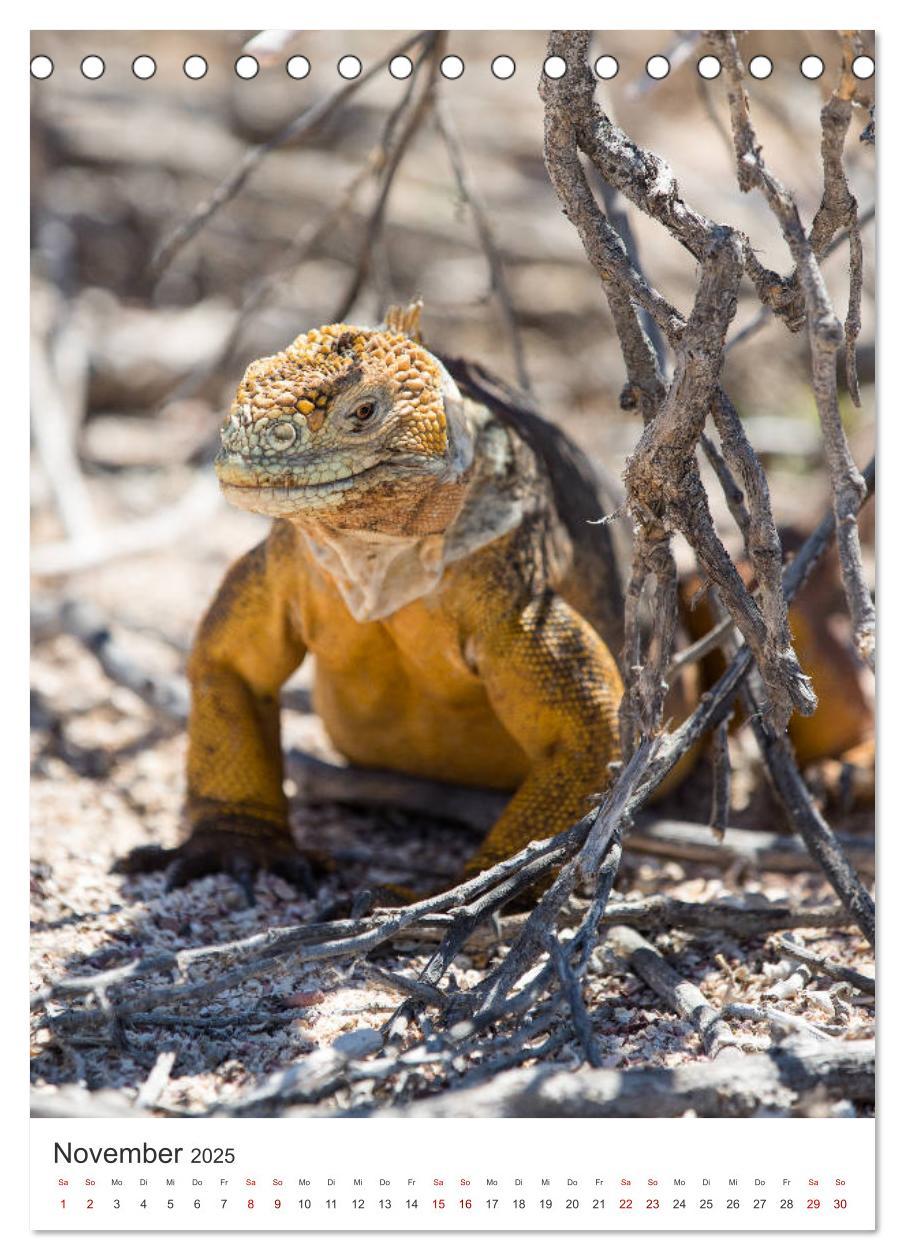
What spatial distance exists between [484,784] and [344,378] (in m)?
2.13

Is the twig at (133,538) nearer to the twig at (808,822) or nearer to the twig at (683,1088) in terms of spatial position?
the twig at (808,822)

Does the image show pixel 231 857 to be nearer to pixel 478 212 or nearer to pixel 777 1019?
pixel 777 1019

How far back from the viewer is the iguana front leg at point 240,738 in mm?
4633

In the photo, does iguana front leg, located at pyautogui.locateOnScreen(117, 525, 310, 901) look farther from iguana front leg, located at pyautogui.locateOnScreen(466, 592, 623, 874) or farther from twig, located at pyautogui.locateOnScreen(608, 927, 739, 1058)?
twig, located at pyautogui.locateOnScreen(608, 927, 739, 1058)

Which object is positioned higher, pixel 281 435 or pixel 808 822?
pixel 281 435

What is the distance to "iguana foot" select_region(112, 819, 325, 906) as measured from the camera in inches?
181

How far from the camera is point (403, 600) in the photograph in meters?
4.23

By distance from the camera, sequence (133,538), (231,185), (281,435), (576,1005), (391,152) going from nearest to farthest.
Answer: (576,1005) → (281,435) → (231,185) → (391,152) → (133,538)

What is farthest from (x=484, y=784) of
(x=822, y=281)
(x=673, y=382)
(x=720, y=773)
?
(x=822, y=281)
